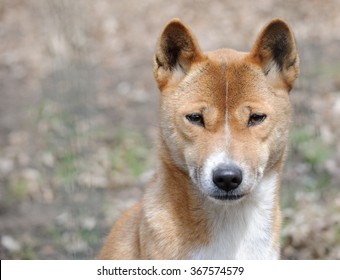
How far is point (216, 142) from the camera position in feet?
14.0

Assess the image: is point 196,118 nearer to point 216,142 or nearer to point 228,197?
point 216,142

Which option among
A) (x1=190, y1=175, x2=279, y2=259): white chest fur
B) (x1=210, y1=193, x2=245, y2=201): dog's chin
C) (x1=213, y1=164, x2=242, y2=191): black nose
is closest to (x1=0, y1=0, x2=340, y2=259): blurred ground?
(x1=190, y1=175, x2=279, y2=259): white chest fur

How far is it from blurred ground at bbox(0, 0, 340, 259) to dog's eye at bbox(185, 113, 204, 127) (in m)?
2.23

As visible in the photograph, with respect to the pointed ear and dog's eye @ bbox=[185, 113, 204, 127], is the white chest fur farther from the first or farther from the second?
the pointed ear

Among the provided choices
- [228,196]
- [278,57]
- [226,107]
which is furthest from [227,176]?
[278,57]

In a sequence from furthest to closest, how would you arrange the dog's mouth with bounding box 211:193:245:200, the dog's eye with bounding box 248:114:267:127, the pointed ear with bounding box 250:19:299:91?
the pointed ear with bounding box 250:19:299:91, the dog's eye with bounding box 248:114:267:127, the dog's mouth with bounding box 211:193:245:200

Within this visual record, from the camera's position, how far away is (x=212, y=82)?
4.51 m

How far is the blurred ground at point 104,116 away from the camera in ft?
22.6

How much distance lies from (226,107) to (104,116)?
16.7 ft

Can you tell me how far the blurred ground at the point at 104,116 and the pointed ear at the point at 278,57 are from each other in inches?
81.6

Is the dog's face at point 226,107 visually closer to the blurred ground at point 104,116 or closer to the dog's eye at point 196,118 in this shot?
the dog's eye at point 196,118

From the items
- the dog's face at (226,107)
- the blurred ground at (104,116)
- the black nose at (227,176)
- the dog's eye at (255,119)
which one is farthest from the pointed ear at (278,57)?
the blurred ground at (104,116)

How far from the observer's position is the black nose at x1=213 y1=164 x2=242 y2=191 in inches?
163
